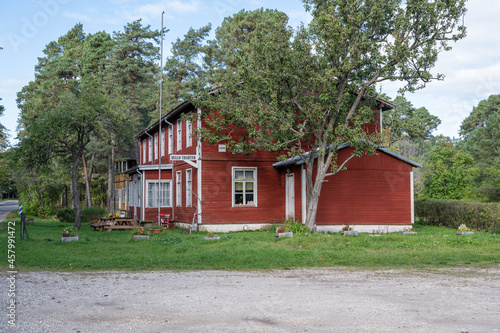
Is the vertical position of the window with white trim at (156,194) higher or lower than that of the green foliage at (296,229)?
higher

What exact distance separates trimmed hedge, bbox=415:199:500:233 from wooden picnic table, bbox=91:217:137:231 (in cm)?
1593

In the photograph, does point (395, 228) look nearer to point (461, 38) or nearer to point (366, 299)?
point (461, 38)

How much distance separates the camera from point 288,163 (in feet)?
76.5

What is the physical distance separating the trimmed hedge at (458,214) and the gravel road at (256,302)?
11788 millimetres

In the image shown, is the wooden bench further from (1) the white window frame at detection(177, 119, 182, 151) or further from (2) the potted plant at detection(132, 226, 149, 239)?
(2) the potted plant at detection(132, 226, 149, 239)

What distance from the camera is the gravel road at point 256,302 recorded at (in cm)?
639

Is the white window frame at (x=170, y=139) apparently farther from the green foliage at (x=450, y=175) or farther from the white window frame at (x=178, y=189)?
the green foliage at (x=450, y=175)

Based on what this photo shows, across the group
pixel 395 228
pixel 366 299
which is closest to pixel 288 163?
pixel 395 228

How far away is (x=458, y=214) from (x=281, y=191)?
8844 mm

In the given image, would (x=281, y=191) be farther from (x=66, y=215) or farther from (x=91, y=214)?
(x=66, y=215)

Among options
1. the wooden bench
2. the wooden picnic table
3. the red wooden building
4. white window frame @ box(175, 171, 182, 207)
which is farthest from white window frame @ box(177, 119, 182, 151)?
the wooden picnic table

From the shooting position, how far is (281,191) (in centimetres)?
2480

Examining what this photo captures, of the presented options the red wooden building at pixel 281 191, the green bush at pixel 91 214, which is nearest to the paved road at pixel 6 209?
the green bush at pixel 91 214

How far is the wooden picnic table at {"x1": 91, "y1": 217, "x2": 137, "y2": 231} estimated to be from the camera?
24578 mm
